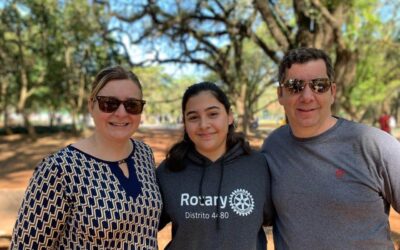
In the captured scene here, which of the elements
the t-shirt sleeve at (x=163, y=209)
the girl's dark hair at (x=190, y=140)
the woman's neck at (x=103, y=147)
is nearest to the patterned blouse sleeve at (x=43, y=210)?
the woman's neck at (x=103, y=147)

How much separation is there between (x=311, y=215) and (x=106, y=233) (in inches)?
40.9

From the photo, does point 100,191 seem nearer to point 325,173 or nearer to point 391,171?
point 325,173

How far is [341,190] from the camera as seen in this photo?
7.04ft

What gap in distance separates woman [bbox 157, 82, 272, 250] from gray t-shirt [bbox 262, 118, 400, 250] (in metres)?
0.17

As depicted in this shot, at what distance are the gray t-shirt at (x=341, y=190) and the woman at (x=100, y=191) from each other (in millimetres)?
743

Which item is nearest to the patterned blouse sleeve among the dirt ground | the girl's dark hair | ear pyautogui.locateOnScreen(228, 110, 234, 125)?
the girl's dark hair

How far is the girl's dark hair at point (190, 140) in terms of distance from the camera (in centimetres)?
244

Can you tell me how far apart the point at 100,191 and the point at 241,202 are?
30.1 inches

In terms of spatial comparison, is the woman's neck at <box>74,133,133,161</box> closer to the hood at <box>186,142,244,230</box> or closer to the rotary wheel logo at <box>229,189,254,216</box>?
the hood at <box>186,142,244,230</box>

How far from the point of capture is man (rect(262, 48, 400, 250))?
2.12 metres

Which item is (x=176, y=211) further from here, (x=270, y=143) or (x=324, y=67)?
(x=324, y=67)

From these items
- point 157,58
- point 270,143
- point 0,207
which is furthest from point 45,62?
point 270,143

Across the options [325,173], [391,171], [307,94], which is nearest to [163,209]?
[325,173]

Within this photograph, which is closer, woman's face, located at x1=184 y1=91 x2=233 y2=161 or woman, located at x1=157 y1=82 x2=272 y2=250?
woman, located at x1=157 y1=82 x2=272 y2=250
